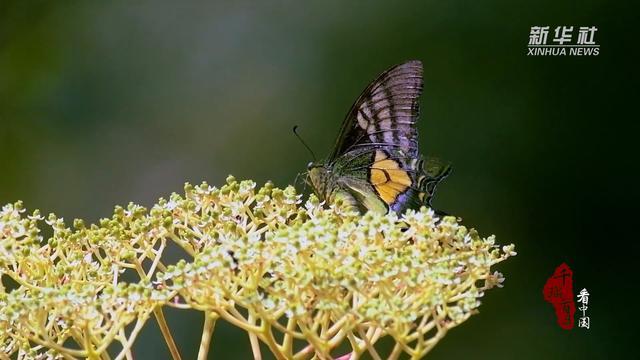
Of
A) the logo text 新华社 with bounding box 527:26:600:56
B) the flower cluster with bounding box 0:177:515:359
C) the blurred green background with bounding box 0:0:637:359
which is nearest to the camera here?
the flower cluster with bounding box 0:177:515:359

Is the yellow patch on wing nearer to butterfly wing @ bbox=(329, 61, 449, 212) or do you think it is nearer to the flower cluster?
butterfly wing @ bbox=(329, 61, 449, 212)

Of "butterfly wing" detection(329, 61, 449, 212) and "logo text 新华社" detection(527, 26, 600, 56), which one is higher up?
"logo text 新华社" detection(527, 26, 600, 56)

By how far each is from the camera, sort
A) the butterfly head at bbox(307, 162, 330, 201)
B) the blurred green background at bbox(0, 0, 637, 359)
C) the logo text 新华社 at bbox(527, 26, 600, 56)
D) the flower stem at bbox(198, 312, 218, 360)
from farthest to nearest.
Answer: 1. the logo text 新华社 at bbox(527, 26, 600, 56)
2. the blurred green background at bbox(0, 0, 637, 359)
3. the butterfly head at bbox(307, 162, 330, 201)
4. the flower stem at bbox(198, 312, 218, 360)

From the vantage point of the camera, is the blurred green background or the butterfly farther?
the blurred green background

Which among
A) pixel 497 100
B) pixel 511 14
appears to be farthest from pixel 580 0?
pixel 497 100

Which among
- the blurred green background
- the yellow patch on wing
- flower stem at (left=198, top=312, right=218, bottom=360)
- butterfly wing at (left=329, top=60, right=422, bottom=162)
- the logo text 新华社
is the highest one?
the logo text 新华社

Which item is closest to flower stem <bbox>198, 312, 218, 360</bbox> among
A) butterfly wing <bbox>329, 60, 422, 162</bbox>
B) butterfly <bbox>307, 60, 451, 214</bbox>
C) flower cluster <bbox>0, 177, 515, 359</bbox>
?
flower cluster <bbox>0, 177, 515, 359</bbox>

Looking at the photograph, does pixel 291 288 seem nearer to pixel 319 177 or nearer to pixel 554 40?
pixel 319 177

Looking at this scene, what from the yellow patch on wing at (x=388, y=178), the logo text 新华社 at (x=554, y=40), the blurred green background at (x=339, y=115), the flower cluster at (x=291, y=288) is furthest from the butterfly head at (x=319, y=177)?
the logo text 新华社 at (x=554, y=40)

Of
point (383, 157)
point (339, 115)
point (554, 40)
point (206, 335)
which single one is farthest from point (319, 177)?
point (554, 40)
